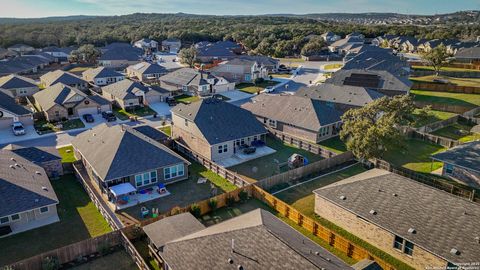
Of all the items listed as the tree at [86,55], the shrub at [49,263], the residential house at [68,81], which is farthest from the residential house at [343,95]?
the tree at [86,55]

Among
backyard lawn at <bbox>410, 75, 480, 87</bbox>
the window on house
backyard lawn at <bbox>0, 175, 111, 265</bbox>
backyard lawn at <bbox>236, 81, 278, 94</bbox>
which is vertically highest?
backyard lawn at <bbox>410, 75, 480, 87</bbox>

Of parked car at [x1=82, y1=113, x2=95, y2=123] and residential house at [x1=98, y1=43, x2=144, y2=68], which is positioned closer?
parked car at [x1=82, y1=113, x2=95, y2=123]

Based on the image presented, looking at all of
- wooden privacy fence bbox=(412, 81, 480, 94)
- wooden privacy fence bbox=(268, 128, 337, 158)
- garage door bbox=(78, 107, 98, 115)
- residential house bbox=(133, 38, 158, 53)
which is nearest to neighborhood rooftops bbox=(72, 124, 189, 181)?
wooden privacy fence bbox=(268, 128, 337, 158)

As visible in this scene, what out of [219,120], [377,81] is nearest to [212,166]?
[219,120]

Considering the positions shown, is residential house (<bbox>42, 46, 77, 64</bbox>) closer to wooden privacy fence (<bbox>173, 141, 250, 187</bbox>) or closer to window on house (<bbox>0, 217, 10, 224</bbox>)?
wooden privacy fence (<bbox>173, 141, 250, 187</bbox>)

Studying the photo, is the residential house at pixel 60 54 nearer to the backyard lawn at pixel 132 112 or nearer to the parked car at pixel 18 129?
the backyard lawn at pixel 132 112

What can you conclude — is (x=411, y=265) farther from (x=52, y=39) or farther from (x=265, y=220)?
(x=52, y=39)
